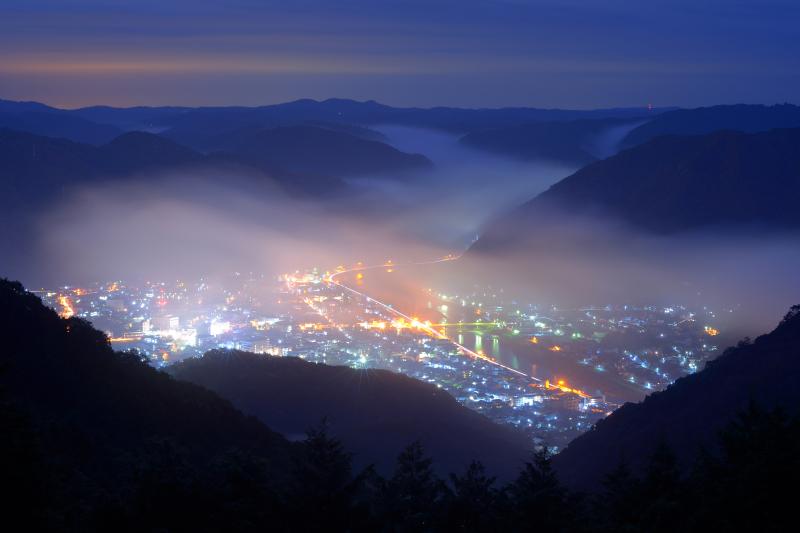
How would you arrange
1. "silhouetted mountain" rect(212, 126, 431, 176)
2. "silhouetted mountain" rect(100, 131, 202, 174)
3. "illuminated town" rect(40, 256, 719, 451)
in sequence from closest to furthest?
"illuminated town" rect(40, 256, 719, 451), "silhouetted mountain" rect(100, 131, 202, 174), "silhouetted mountain" rect(212, 126, 431, 176)

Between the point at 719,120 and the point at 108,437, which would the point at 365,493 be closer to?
the point at 108,437

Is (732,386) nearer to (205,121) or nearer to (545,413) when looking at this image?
(545,413)

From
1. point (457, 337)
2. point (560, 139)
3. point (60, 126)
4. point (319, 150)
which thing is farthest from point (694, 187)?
point (60, 126)

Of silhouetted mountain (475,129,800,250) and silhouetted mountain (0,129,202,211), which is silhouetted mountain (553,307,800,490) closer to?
silhouetted mountain (475,129,800,250)

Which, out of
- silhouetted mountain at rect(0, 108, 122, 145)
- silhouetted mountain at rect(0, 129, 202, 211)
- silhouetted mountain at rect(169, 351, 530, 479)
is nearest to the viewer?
silhouetted mountain at rect(169, 351, 530, 479)

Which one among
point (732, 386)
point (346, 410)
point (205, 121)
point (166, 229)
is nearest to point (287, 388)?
point (346, 410)

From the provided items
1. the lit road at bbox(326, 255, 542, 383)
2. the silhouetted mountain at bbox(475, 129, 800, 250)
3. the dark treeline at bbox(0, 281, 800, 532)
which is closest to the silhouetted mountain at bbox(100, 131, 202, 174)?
the lit road at bbox(326, 255, 542, 383)

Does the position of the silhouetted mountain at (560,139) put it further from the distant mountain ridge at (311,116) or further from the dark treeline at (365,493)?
the dark treeline at (365,493)
